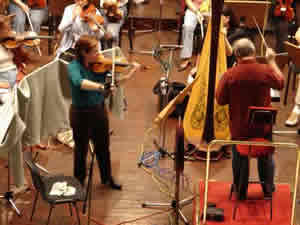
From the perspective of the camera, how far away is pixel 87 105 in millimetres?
4801

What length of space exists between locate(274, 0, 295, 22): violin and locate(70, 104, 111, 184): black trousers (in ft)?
12.6

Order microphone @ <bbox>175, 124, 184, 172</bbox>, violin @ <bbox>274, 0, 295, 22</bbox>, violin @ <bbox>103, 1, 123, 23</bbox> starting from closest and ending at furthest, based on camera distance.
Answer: microphone @ <bbox>175, 124, 184, 172</bbox>
violin @ <bbox>103, 1, 123, 23</bbox>
violin @ <bbox>274, 0, 295, 22</bbox>

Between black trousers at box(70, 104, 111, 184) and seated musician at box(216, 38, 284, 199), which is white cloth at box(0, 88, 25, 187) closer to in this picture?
black trousers at box(70, 104, 111, 184)

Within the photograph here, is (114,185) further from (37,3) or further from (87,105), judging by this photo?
(37,3)

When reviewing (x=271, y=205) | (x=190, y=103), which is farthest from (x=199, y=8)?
(x=271, y=205)

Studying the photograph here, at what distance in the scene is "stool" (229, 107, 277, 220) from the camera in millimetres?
4172

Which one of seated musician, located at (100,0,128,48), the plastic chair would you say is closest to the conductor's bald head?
the plastic chair

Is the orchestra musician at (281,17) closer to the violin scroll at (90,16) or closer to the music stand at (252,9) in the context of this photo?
the music stand at (252,9)

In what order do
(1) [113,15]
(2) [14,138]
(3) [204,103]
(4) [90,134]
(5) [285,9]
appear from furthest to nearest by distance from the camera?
(5) [285,9] → (1) [113,15] → (3) [204,103] → (4) [90,134] → (2) [14,138]

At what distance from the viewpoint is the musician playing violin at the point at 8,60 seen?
5.18 m

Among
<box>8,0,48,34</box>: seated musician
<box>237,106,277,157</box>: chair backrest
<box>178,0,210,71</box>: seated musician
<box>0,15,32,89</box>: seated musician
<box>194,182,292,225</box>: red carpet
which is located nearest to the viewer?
<box>237,106,277,157</box>: chair backrest

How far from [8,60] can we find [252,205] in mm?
2656

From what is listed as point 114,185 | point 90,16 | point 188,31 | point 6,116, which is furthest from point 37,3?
point 6,116

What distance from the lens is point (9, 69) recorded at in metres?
5.21
